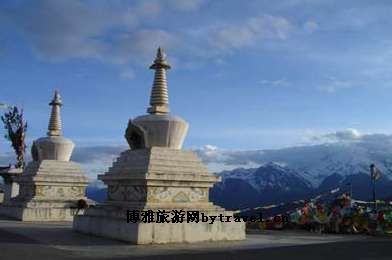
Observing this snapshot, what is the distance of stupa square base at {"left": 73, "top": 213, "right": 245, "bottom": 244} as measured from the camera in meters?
16.9

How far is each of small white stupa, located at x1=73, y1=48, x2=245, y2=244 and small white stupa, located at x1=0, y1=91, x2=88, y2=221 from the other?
8.30m

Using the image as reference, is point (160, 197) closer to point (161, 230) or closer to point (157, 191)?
point (157, 191)

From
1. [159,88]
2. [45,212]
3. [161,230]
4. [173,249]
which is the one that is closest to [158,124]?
[159,88]

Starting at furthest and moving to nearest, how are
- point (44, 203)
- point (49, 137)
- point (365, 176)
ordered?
point (365, 176)
point (49, 137)
point (44, 203)

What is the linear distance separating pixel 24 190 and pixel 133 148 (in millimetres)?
13064

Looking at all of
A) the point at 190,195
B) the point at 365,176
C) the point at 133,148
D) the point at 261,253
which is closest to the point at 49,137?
the point at 133,148

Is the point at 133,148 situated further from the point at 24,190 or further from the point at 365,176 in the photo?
the point at 365,176

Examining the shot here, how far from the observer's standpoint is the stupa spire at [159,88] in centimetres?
2095

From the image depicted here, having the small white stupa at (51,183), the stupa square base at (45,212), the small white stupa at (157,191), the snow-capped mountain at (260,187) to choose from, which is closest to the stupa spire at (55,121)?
the small white stupa at (51,183)

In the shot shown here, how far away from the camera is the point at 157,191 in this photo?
1845 centimetres

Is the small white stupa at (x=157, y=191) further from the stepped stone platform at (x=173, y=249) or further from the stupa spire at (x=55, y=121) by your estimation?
the stupa spire at (x=55, y=121)

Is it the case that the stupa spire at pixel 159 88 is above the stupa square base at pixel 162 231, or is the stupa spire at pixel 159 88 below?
above

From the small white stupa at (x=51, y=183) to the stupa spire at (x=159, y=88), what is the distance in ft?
37.3

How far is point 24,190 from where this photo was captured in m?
31.1
